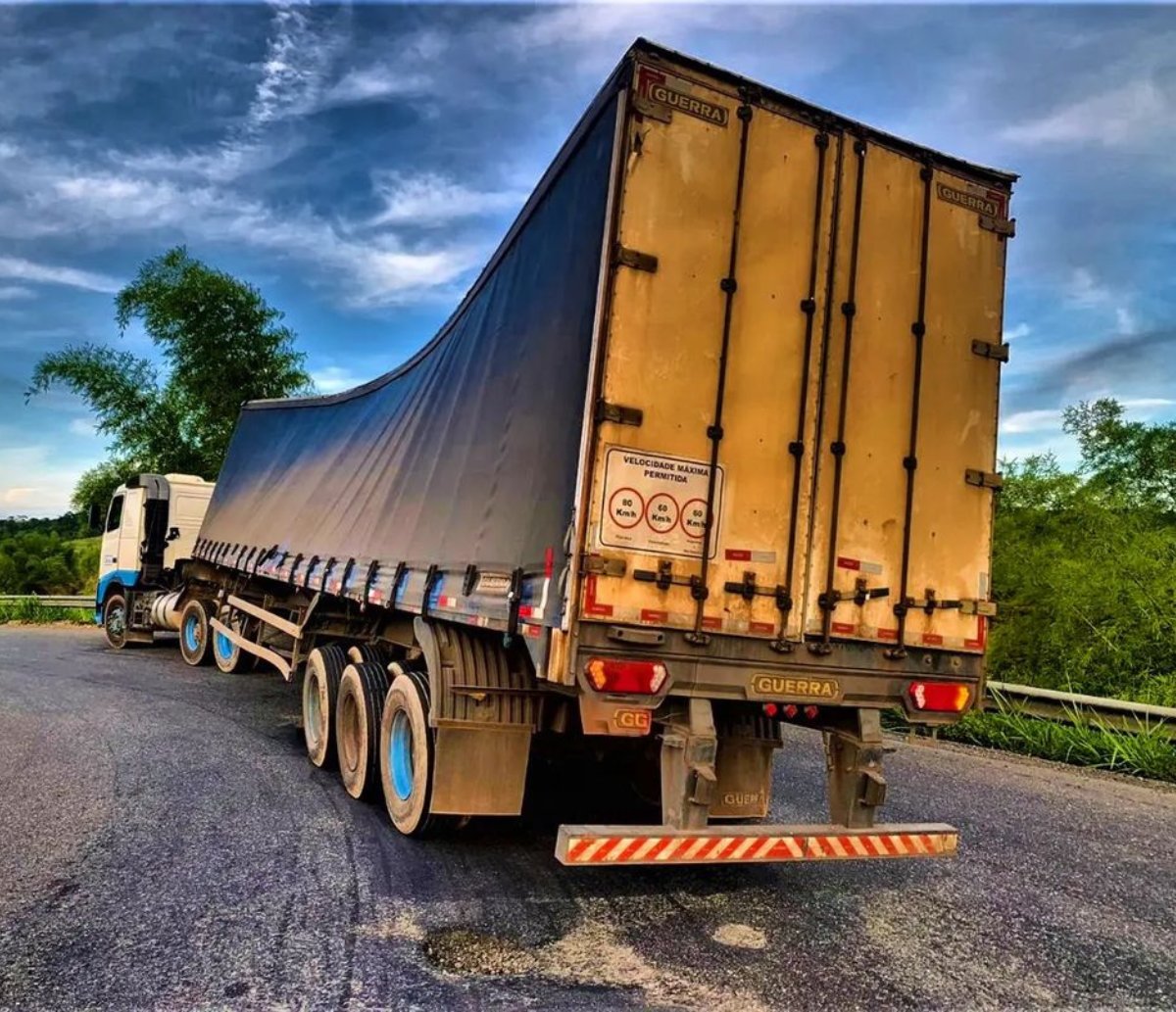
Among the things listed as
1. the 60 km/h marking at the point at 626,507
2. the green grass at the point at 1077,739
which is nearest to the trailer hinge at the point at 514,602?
the 60 km/h marking at the point at 626,507

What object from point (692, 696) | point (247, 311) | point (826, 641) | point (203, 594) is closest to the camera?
point (692, 696)

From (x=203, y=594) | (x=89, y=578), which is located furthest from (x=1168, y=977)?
(x=89, y=578)

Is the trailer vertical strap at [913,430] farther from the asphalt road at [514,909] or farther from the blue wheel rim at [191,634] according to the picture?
the blue wheel rim at [191,634]

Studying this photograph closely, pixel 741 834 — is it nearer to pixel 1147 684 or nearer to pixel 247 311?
pixel 1147 684

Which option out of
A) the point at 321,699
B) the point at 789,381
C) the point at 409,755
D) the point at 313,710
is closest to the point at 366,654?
the point at 321,699

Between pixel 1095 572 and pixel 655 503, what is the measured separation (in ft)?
25.7

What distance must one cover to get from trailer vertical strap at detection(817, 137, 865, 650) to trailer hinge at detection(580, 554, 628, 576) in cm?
115

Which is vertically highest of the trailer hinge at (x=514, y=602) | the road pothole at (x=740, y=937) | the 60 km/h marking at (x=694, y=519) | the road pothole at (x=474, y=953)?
the 60 km/h marking at (x=694, y=519)

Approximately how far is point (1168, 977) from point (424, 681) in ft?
13.2

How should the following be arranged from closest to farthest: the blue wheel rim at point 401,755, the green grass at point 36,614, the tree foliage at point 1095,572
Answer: the blue wheel rim at point 401,755
the tree foliage at point 1095,572
the green grass at point 36,614

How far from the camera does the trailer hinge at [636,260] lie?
14.2 feet

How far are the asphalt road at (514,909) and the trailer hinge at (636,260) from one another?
10.2 feet

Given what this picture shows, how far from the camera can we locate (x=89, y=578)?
34438 mm

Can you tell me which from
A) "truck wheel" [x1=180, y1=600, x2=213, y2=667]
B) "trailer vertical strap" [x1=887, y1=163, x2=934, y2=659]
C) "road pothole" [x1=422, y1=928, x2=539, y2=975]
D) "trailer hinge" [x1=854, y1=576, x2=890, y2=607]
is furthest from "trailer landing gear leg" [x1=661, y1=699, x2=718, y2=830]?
"truck wheel" [x1=180, y1=600, x2=213, y2=667]
